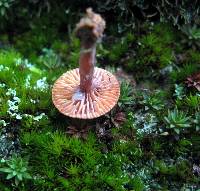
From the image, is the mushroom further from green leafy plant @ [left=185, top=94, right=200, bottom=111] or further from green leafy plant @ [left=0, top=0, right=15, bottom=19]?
green leafy plant @ [left=0, top=0, right=15, bottom=19]

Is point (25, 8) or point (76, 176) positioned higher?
point (25, 8)

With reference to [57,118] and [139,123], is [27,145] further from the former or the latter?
[139,123]

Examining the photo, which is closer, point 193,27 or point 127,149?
point 127,149

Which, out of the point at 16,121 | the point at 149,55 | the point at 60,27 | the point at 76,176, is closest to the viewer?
the point at 76,176

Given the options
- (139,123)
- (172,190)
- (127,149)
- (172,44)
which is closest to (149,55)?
(172,44)

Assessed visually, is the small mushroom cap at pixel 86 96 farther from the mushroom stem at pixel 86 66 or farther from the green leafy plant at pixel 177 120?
the green leafy plant at pixel 177 120

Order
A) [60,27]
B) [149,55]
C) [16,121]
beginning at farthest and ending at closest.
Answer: [60,27] → [149,55] → [16,121]

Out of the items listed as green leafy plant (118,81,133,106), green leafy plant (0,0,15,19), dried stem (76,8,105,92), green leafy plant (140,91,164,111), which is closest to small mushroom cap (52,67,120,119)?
dried stem (76,8,105,92)

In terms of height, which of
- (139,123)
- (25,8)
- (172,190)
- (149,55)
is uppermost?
(25,8)
